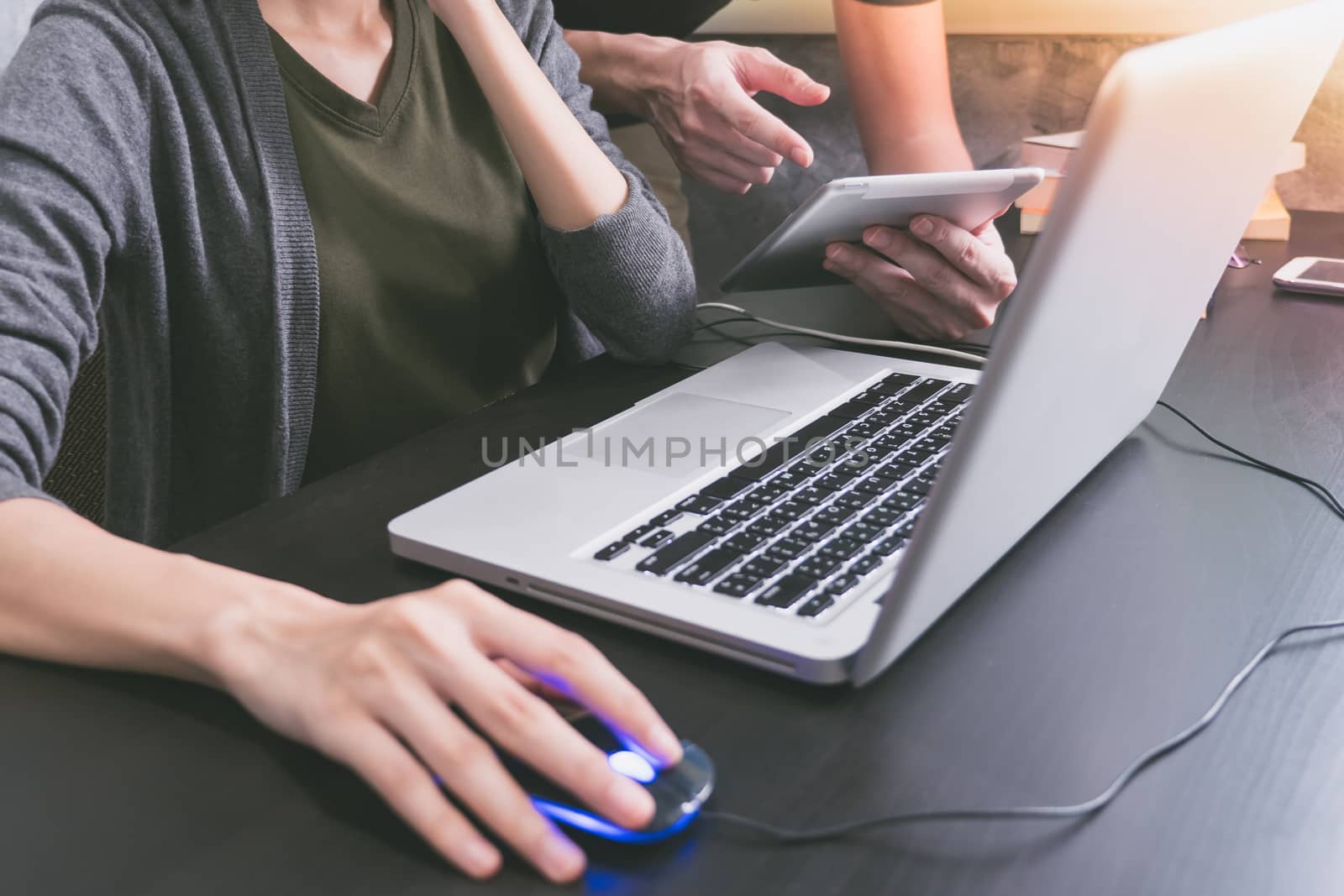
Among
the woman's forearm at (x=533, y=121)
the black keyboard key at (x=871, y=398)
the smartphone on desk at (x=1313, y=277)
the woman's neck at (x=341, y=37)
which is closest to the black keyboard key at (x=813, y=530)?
the black keyboard key at (x=871, y=398)

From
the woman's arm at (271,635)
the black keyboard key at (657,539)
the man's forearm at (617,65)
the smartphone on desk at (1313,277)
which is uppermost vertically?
the man's forearm at (617,65)

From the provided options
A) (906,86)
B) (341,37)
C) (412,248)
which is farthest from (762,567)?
(906,86)

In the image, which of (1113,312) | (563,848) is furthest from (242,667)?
(1113,312)

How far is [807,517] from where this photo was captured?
0.59 meters

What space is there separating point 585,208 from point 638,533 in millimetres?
414

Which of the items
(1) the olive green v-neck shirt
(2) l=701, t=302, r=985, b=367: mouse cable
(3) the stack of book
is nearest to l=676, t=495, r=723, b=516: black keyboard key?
(2) l=701, t=302, r=985, b=367: mouse cable

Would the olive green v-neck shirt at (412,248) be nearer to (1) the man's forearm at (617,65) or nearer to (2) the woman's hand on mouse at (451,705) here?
(1) the man's forearm at (617,65)

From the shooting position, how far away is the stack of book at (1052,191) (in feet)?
4.19

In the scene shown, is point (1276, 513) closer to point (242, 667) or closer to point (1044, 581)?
point (1044, 581)

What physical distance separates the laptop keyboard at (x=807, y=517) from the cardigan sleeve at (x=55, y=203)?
0.33 m

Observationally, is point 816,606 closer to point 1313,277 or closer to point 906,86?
point 1313,277

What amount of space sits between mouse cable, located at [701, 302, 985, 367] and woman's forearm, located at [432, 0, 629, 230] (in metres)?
0.18

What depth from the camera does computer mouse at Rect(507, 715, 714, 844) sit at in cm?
40

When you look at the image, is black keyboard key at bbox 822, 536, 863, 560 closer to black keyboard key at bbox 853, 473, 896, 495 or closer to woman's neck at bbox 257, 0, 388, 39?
black keyboard key at bbox 853, 473, 896, 495
